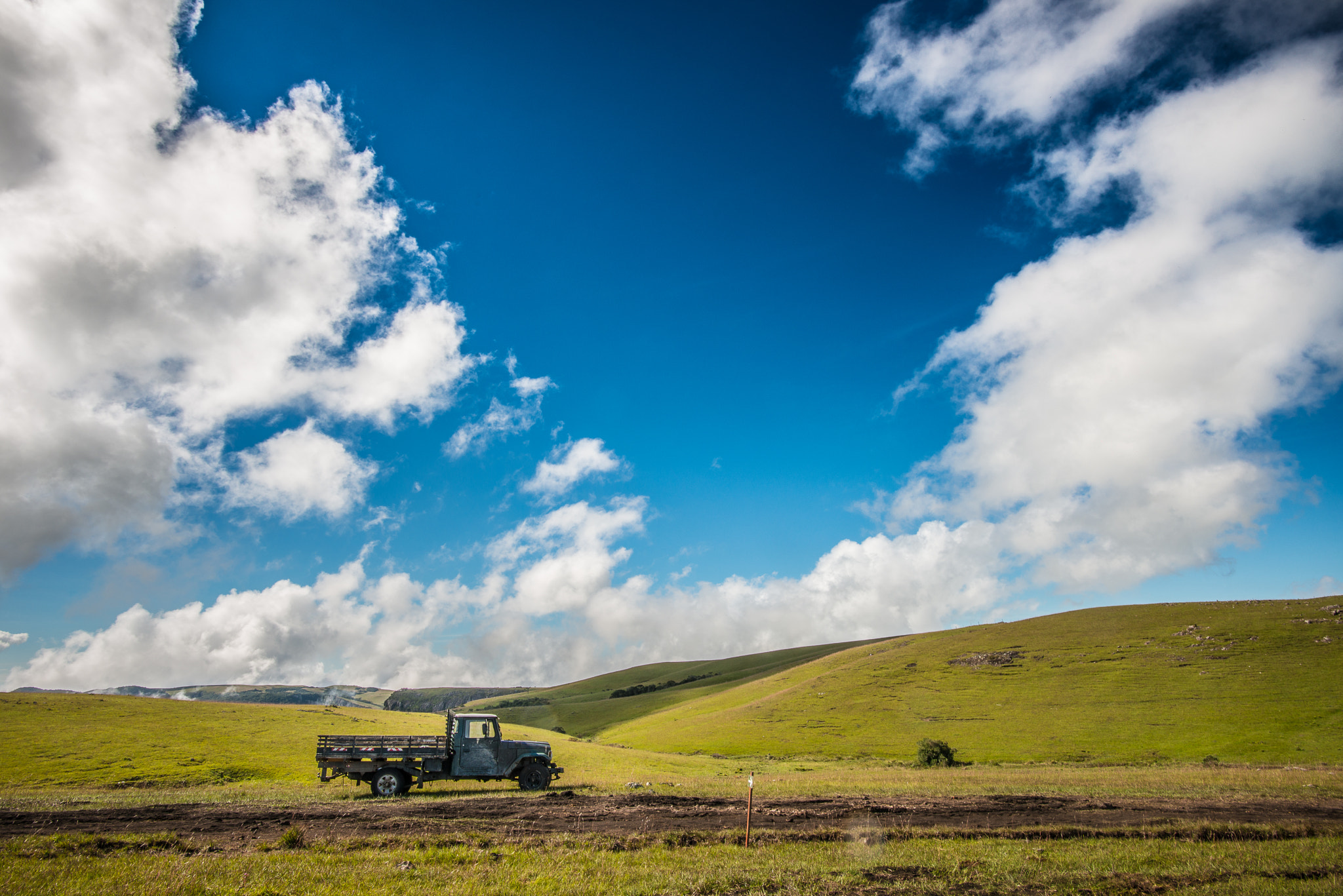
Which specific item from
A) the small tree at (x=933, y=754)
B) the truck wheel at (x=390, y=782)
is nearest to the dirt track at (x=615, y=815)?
the truck wheel at (x=390, y=782)

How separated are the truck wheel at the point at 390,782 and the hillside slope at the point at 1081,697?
5799 centimetres

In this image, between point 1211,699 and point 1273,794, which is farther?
point 1211,699

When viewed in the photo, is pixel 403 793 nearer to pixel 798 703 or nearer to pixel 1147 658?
pixel 798 703

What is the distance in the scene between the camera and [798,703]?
102 meters

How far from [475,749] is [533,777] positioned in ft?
11.0

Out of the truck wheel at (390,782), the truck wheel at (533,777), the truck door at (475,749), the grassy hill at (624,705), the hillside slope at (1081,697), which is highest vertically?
the truck door at (475,749)

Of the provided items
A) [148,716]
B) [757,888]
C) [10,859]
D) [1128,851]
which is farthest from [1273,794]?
[148,716]

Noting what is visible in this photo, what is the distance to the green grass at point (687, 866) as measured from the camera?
41.5 ft

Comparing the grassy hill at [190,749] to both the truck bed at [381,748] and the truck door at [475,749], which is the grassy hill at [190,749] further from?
the truck bed at [381,748]

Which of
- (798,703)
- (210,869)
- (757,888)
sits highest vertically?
(210,869)

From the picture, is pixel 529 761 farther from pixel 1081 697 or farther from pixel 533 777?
pixel 1081 697

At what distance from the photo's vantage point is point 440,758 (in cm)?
2934

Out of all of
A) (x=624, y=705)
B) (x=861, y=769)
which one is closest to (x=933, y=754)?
(x=861, y=769)

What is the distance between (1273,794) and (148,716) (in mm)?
100637
